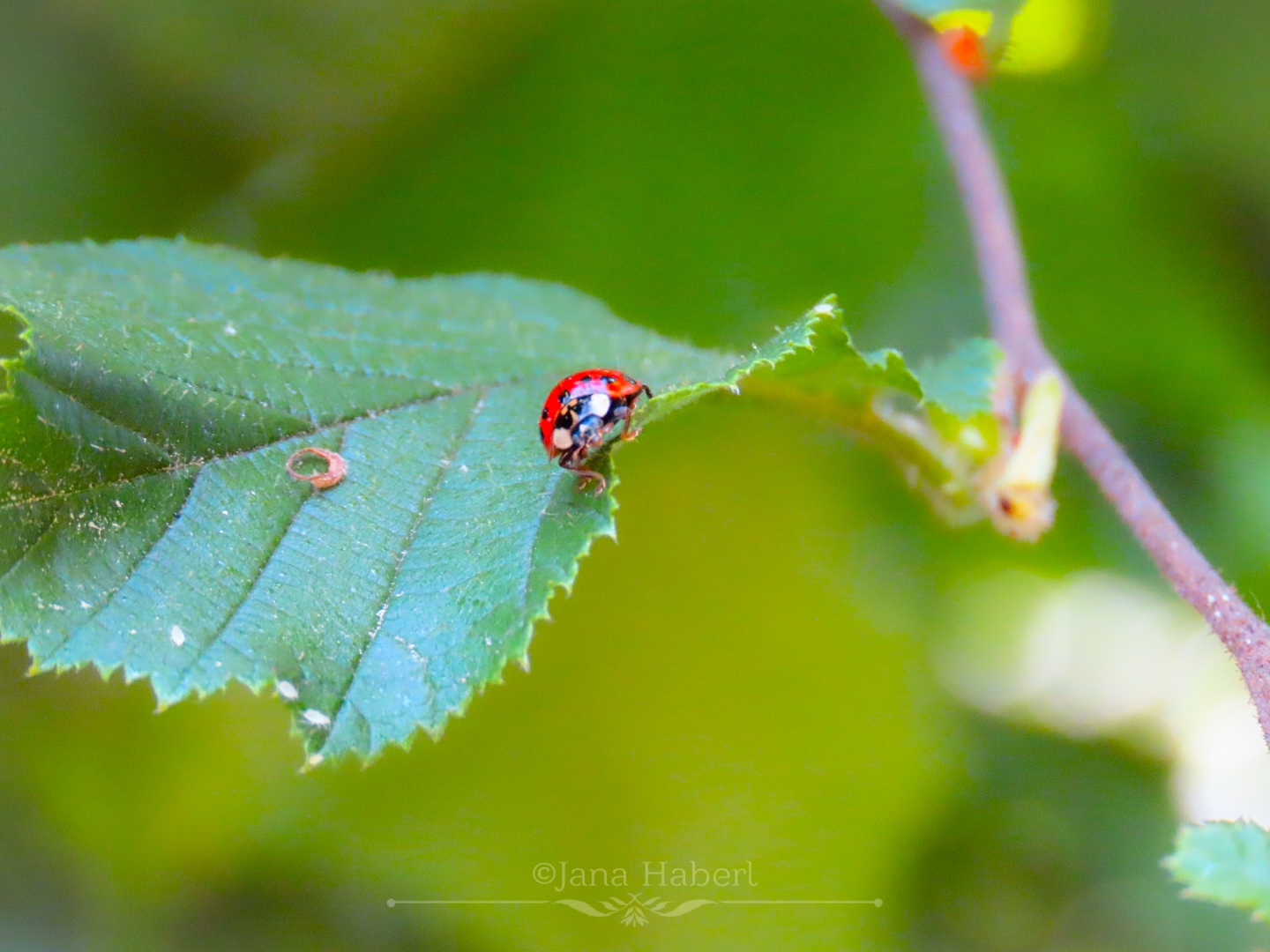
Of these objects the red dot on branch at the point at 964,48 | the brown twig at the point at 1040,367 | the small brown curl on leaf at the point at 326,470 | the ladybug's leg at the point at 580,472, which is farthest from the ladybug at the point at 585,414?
the red dot on branch at the point at 964,48

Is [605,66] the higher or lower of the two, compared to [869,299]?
higher

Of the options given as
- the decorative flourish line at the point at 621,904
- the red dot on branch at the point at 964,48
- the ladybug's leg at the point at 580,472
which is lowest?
the decorative flourish line at the point at 621,904

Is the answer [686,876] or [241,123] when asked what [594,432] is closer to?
[686,876]

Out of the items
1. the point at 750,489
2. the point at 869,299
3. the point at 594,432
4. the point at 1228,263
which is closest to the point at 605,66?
the point at 869,299
